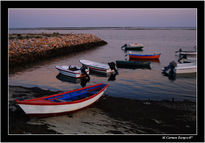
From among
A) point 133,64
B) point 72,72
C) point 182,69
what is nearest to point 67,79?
point 72,72

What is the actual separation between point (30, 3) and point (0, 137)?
452 cm

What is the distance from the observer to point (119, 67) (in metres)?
24.3

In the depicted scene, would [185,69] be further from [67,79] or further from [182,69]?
[67,79]

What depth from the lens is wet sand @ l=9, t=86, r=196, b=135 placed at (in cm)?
900

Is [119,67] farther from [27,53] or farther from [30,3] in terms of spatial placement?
[30,3]


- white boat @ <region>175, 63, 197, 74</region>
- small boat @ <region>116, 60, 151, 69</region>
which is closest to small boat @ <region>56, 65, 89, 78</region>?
small boat @ <region>116, 60, 151, 69</region>

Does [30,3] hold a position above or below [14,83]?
above

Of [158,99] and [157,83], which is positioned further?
[157,83]

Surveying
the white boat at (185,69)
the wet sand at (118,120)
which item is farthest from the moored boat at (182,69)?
the wet sand at (118,120)

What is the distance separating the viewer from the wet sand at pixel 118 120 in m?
9.00

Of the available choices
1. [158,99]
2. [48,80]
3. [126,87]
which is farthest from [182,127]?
[48,80]

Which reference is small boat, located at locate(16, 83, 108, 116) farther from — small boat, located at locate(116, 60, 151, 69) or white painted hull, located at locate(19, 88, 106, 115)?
small boat, located at locate(116, 60, 151, 69)

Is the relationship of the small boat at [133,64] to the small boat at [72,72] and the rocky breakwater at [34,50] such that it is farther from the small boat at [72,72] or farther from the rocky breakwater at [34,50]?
the rocky breakwater at [34,50]

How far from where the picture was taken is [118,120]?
1002cm
